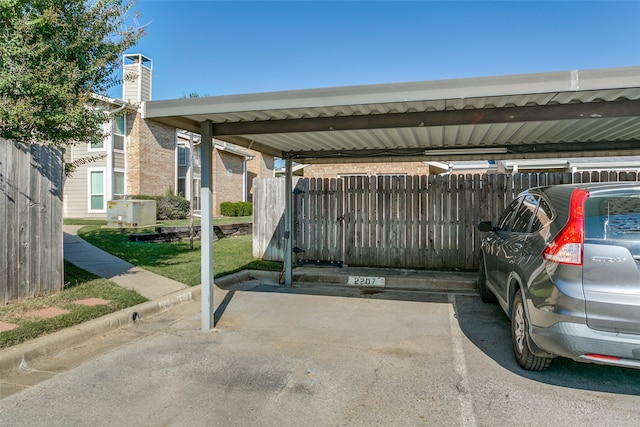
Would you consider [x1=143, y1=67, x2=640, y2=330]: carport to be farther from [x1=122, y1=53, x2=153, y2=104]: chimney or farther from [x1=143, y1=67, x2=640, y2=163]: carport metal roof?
[x1=122, y1=53, x2=153, y2=104]: chimney

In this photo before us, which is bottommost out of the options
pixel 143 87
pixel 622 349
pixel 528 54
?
pixel 622 349

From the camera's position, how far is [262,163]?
33250 millimetres

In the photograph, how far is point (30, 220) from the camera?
19.5 ft

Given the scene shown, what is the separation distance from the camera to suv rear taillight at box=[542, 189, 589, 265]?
11.0 ft

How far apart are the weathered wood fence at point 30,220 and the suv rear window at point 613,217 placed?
21.5ft

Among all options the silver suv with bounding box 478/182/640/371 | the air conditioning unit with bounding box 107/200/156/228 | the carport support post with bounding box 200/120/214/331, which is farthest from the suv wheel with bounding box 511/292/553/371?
the air conditioning unit with bounding box 107/200/156/228

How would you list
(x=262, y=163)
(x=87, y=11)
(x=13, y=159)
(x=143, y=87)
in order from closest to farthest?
1. (x=13, y=159)
2. (x=87, y=11)
3. (x=143, y=87)
4. (x=262, y=163)

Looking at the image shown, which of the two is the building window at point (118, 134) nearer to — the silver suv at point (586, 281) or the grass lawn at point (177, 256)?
the grass lawn at point (177, 256)

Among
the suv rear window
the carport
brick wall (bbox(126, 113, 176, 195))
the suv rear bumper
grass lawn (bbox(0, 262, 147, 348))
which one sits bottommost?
grass lawn (bbox(0, 262, 147, 348))

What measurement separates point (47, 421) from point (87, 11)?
233 inches

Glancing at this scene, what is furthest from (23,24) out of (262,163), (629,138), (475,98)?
(262,163)

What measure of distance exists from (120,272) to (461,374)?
250 inches

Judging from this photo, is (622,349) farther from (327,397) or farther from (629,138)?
(629,138)

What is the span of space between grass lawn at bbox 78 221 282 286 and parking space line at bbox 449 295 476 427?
4420 mm
